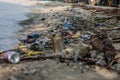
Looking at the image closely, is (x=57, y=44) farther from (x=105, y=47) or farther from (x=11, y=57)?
(x=11, y=57)

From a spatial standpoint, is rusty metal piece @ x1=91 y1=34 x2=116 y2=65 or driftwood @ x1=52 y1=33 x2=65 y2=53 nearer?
rusty metal piece @ x1=91 y1=34 x2=116 y2=65

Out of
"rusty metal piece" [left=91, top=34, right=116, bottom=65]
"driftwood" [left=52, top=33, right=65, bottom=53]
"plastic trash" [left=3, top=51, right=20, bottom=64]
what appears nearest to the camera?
"plastic trash" [left=3, top=51, right=20, bottom=64]

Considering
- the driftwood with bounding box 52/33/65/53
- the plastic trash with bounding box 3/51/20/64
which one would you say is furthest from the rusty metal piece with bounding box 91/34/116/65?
the plastic trash with bounding box 3/51/20/64

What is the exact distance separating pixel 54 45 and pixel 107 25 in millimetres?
4895

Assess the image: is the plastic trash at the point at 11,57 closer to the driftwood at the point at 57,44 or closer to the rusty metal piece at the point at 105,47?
the driftwood at the point at 57,44

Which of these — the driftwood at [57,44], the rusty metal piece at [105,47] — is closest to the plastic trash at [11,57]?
the driftwood at [57,44]

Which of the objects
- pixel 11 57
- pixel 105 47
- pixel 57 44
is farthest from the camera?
pixel 57 44

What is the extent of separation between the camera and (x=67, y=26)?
11195 millimetres

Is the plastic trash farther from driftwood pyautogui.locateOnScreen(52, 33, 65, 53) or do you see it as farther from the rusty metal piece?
the rusty metal piece

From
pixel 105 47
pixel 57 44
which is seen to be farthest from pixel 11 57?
pixel 105 47

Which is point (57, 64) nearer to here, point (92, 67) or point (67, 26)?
point (92, 67)

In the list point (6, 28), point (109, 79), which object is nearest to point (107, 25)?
point (6, 28)

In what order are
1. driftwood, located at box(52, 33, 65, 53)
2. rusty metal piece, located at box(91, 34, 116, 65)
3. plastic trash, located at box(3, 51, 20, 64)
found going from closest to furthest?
plastic trash, located at box(3, 51, 20, 64) < rusty metal piece, located at box(91, 34, 116, 65) < driftwood, located at box(52, 33, 65, 53)

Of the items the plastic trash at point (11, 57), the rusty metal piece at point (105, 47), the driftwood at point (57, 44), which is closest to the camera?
the plastic trash at point (11, 57)
